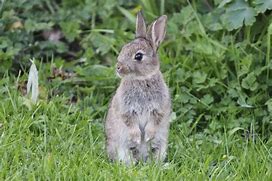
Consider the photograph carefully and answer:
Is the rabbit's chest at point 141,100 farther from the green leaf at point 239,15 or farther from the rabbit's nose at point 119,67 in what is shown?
the green leaf at point 239,15

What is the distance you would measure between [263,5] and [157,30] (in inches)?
41.2

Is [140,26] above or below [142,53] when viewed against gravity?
above

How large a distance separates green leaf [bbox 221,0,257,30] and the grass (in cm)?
87

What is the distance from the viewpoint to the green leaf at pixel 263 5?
652 cm

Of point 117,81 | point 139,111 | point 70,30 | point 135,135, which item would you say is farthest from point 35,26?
point 135,135

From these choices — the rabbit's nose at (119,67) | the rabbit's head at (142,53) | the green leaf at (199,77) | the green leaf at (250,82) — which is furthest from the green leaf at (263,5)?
the rabbit's nose at (119,67)

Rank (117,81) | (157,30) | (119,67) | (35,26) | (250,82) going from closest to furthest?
1. (119,67)
2. (157,30)
3. (250,82)
4. (117,81)
5. (35,26)

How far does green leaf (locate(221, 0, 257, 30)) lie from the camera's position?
664cm

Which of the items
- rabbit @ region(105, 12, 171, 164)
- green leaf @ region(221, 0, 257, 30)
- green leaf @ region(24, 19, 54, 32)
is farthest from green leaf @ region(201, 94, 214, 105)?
green leaf @ region(24, 19, 54, 32)

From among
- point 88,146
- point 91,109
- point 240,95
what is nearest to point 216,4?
point 240,95

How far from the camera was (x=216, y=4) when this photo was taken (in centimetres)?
709

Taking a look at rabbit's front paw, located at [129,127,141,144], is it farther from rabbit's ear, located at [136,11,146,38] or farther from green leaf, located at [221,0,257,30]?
green leaf, located at [221,0,257,30]

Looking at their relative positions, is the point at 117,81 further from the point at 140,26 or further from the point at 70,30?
the point at 140,26

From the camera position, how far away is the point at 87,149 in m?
5.79
